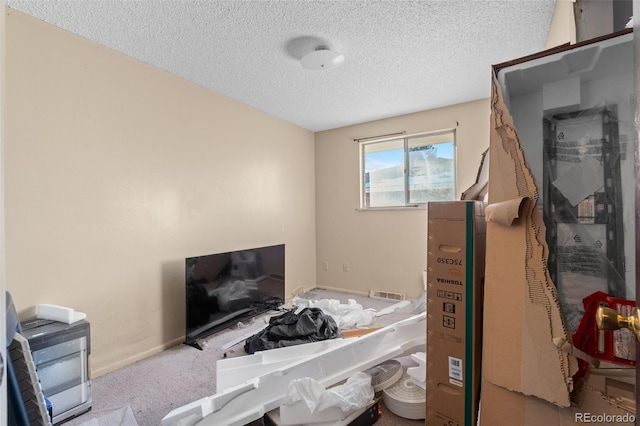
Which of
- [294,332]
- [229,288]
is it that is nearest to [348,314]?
[294,332]

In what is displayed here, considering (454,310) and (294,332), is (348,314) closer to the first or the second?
(294,332)

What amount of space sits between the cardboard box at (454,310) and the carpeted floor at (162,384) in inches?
19.0

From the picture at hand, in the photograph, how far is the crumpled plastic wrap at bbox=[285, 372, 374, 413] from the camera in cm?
145

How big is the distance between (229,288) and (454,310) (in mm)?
2129

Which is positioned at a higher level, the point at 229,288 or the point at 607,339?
the point at 607,339

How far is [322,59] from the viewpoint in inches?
89.0

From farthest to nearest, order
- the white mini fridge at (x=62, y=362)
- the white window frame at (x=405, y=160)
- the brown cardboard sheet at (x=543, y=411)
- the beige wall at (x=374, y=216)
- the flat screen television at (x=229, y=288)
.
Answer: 1. the white window frame at (x=405, y=160)
2. the beige wall at (x=374, y=216)
3. the flat screen television at (x=229, y=288)
4. the white mini fridge at (x=62, y=362)
5. the brown cardboard sheet at (x=543, y=411)

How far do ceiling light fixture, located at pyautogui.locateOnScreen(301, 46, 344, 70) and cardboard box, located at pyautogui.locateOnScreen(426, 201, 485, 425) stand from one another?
1.49 metres

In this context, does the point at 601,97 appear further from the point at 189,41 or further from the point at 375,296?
the point at 375,296

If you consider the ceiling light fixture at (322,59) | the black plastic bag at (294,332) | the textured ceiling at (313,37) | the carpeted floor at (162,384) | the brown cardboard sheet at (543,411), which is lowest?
the carpeted floor at (162,384)

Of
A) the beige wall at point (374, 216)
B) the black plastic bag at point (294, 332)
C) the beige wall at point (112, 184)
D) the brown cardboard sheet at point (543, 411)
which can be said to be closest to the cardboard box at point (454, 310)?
the brown cardboard sheet at point (543, 411)

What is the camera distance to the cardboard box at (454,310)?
4.04 feet

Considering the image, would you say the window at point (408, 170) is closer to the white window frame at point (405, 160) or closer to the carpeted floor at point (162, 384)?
the white window frame at point (405, 160)

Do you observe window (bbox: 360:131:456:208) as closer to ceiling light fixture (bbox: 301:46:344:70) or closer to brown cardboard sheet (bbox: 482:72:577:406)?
ceiling light fixture (bbox: 301:46:344:70)
